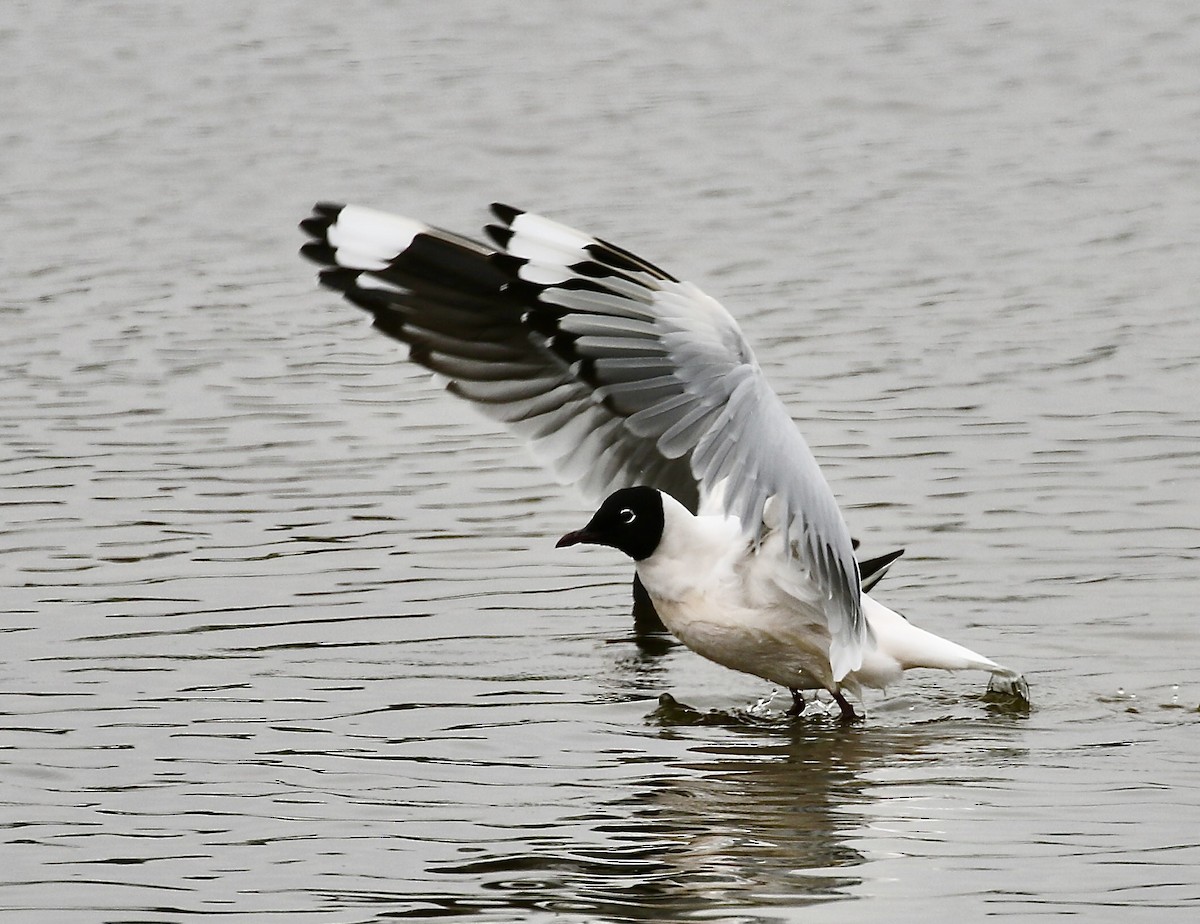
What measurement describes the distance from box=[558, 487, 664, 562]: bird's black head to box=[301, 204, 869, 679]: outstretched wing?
145 mm

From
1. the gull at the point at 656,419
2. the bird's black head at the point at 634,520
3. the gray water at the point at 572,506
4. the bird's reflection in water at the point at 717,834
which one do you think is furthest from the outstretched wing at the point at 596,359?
the gray water at the point at 572,506

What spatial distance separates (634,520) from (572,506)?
225 centimetres

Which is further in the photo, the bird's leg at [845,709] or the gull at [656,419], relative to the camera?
the bird's leg at [845,709]

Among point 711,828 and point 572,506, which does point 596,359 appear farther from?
point 572,506

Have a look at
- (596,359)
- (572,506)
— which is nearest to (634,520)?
(596,359)

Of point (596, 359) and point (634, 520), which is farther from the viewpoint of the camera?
point (634, 520)

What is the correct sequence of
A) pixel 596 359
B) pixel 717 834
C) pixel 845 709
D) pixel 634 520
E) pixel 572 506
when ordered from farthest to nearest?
pixel 572 506
pixel 845 709
pixel 634 520
pixel 596 359
pixel 717 834

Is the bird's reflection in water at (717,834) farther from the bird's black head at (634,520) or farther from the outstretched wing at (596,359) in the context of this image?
the bird's black head at (634,520)

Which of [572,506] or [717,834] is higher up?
[572,506]

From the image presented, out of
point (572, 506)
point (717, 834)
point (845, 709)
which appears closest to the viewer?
point (717, 834)

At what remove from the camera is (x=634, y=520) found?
6.65 meters

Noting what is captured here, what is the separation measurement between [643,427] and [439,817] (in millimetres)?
1109

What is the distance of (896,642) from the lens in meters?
6.66

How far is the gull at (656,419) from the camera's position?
562 centimetres
